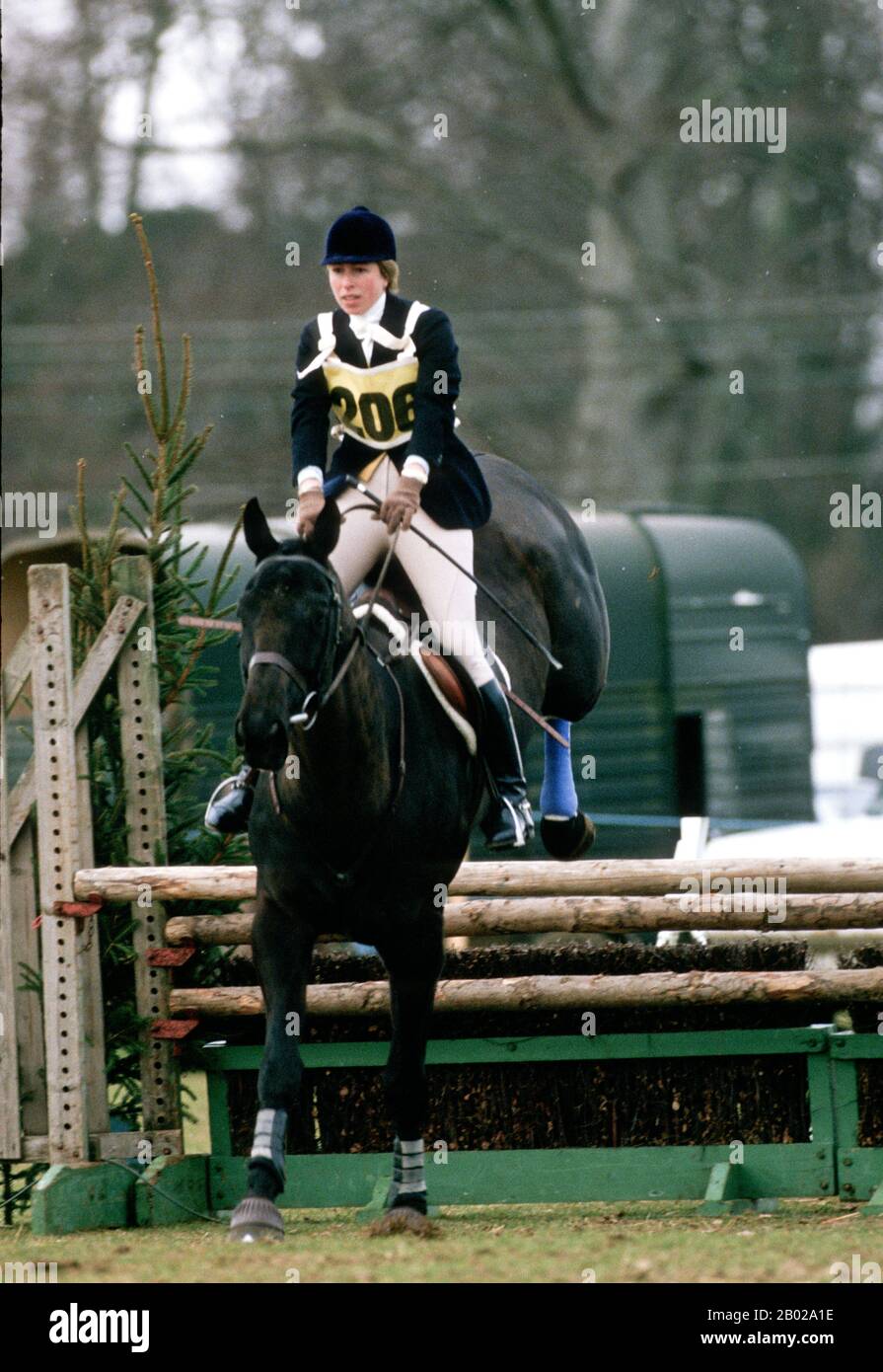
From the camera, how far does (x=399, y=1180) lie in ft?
24.1

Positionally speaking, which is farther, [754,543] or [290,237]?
[290,237]

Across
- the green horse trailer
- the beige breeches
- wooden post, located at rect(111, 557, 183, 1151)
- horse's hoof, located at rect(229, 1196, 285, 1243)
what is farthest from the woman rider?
the green horse trailer

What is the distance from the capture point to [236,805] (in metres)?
7.26

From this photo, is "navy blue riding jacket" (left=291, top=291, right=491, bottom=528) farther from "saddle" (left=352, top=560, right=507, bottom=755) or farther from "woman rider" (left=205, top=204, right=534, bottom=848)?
"saddle" (left=352, top=560, right=507, bottom=755)

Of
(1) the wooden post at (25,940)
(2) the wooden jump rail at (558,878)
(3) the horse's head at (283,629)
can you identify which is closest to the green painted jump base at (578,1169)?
(1) the wooden post at (25,940)

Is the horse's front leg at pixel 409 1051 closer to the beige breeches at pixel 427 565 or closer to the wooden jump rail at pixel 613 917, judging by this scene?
the wooden jump rail at pixel 613 917

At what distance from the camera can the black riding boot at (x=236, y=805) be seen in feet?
23.8

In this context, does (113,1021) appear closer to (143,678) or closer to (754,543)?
(143,678)

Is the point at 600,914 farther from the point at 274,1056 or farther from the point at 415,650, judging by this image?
the point at 274,1056

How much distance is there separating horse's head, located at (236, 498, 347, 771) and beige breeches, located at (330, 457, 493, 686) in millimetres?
748

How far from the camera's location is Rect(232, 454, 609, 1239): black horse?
6.43 metres

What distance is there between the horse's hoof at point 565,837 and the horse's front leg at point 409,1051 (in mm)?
1539

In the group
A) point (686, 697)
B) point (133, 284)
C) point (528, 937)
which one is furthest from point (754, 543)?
point (133, 284)

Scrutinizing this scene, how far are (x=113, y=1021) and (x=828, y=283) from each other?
2429 cm
